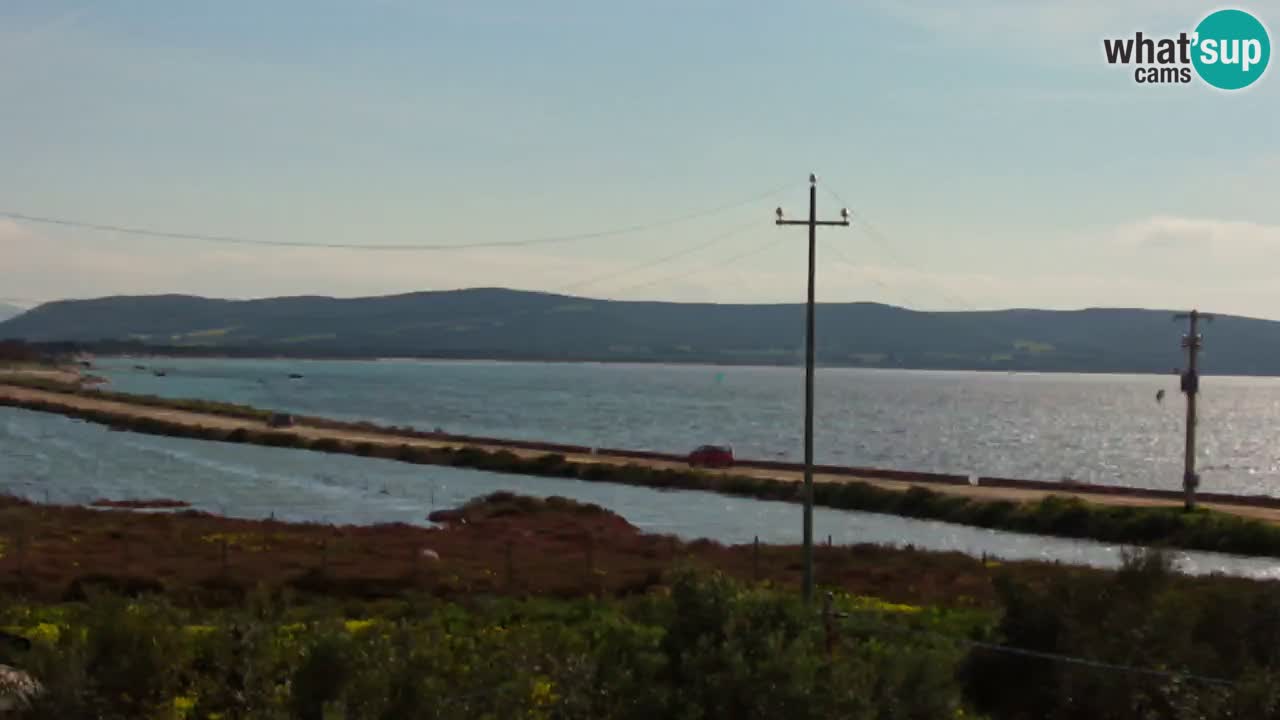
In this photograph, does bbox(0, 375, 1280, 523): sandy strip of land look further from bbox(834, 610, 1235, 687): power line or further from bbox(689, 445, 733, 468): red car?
bbox(834, 610, 1235, 687): power line

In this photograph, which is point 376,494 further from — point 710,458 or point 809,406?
point 809,406

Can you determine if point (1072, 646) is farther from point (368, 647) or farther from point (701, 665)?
point (368, 647)

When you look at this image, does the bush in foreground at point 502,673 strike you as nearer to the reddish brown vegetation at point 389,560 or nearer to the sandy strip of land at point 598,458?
the reddish brown vegetation at point 389,560

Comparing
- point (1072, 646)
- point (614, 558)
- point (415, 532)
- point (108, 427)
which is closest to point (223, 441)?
point (108, 427)

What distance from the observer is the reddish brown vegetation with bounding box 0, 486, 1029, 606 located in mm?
41562

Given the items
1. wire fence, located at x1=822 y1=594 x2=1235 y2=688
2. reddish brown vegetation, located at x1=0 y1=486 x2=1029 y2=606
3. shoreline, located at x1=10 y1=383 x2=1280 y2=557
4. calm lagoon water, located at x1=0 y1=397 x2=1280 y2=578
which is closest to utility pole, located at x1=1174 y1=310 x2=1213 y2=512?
shoreline, located at x1=10 y1=383 x2=1280 y2=557

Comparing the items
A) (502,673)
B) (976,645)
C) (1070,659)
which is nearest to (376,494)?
(976,645)

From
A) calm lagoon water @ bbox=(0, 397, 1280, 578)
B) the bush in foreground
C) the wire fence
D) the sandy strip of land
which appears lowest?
calm lagoon water @ bbox=(0, 397, 1280, 578)

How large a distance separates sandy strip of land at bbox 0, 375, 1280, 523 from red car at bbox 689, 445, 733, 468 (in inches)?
46.9

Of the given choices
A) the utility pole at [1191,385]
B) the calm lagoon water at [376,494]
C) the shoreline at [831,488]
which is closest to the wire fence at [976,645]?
the shoreline at [831,488]

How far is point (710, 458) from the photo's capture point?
111 meters

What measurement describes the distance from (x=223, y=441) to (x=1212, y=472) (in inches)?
4206

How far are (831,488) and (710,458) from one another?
2134 cm

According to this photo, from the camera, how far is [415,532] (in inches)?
2463
